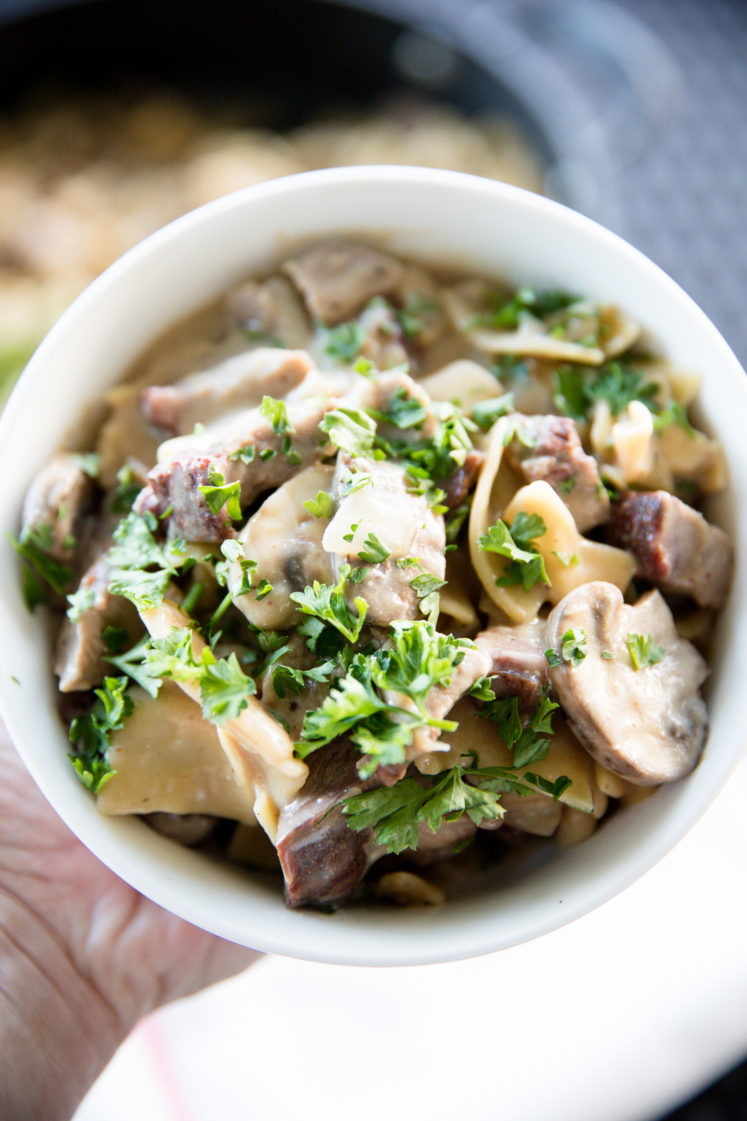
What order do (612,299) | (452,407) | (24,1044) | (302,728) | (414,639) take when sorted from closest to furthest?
(414,639) < (302,728) < (452,407) < (612,299) < (24,1044)

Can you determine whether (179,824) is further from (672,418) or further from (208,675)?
(672,418)

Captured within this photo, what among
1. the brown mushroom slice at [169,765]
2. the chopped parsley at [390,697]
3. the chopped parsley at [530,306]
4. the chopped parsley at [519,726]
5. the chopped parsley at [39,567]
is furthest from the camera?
the chopped parsley at [530,306]

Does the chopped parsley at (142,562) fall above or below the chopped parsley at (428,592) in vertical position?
below

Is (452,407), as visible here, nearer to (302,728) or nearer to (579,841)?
(302,728)

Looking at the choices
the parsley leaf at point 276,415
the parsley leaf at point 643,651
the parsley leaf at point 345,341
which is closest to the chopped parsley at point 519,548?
the parsley leaf at point 643,651

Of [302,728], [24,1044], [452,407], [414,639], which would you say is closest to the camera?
[414,639]

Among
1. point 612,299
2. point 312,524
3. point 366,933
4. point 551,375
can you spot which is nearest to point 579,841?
point 366,933

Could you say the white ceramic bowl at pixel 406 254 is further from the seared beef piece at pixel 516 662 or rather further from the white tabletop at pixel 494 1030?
the white tabletop at pixel 494 1030
